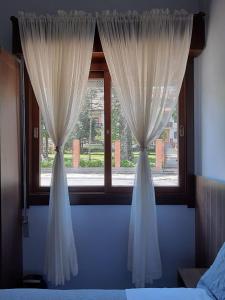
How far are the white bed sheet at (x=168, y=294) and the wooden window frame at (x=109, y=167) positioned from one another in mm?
1125

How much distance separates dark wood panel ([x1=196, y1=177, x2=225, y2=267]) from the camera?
224 cm

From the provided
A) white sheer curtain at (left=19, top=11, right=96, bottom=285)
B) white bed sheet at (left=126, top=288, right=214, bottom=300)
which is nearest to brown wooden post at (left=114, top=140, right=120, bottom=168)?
white sheer curtain at (left=19, top=11, right=96, bottom=285)

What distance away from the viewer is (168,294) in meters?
1.69

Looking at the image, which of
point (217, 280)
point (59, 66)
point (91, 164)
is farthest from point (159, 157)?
point (217, 280)

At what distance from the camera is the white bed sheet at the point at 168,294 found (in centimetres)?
164

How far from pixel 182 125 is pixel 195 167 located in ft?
1.23

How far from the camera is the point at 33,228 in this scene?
2.84 metres

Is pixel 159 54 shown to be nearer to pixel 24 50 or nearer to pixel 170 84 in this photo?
pixel 170 84

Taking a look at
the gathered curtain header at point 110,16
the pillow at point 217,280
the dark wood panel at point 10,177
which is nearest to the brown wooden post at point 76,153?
the dark wood panel at point 10,177

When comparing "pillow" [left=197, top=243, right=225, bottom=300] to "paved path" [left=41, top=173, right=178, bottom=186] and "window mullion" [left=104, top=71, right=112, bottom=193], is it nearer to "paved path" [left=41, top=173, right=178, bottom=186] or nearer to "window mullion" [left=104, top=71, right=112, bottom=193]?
"paved path" [left=41, top=173, right=178, bottom=186]

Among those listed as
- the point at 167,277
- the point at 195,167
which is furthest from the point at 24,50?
the point at 167,277

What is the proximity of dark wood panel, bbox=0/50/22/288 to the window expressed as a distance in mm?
236

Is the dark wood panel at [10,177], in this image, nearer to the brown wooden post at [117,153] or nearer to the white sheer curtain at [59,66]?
the white sheer curtain at [59,66]

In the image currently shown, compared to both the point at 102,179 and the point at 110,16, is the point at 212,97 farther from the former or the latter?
the point at 102,179
